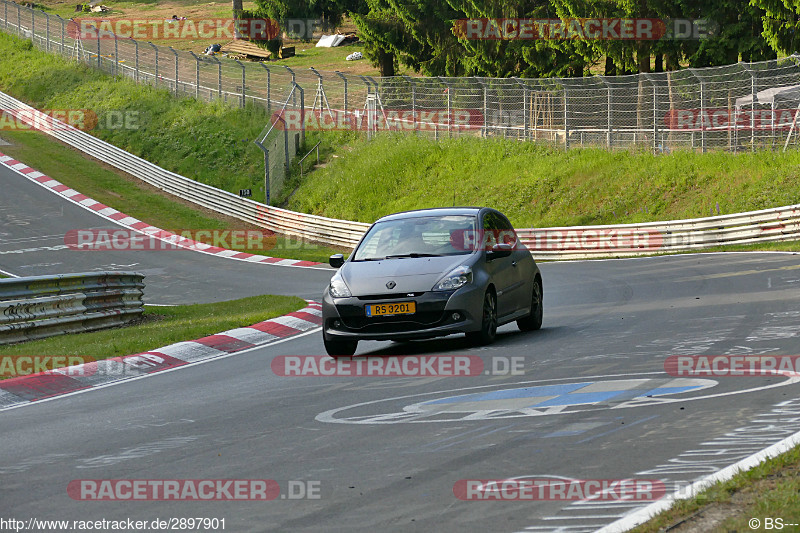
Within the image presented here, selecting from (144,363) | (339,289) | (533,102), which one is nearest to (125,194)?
(533,102)

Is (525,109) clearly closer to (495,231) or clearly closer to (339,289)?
(495,231)

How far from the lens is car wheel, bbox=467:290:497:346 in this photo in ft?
38.8

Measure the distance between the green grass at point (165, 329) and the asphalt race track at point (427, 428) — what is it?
1.50 m

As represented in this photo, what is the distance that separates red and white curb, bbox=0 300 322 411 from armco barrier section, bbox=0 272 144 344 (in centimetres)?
252

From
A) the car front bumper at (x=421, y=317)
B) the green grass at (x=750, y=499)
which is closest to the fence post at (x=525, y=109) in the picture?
the car front bumper at (x=421, y=317)

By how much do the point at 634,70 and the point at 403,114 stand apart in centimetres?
895

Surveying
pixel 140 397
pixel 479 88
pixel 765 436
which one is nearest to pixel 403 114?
pixel 479 88

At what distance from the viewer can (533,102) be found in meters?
36.5

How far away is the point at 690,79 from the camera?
3148cm

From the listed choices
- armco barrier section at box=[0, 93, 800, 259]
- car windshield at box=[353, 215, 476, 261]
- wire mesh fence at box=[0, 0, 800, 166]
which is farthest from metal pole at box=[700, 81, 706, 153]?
car windshield at box=[353, 215, 476, 261]

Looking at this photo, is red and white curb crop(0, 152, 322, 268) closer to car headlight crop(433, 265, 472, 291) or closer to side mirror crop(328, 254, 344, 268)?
side mirror crop(328, 254, 344, 268)

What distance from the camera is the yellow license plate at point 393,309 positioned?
11438 mm

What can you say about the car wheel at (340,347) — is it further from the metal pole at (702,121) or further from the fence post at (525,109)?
the fence post at (525,109)

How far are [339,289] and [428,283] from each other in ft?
3.26
